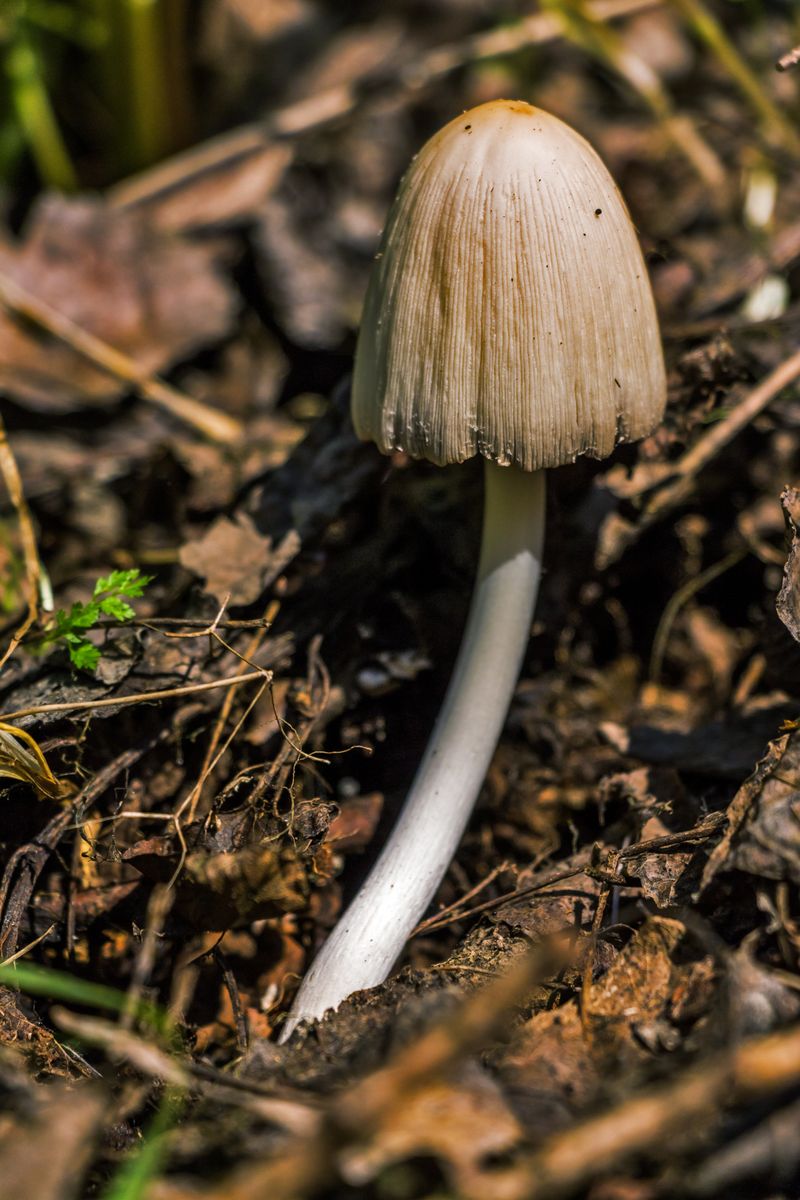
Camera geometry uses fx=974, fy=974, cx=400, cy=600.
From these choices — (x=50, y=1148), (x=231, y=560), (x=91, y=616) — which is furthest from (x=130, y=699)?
(x=50, y=1148)

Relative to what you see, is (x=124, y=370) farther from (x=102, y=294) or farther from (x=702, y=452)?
(x=702, y=452)

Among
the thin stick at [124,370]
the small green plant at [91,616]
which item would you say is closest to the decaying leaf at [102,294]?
the thin stick at [124,370]

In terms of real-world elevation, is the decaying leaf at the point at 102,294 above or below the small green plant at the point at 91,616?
above

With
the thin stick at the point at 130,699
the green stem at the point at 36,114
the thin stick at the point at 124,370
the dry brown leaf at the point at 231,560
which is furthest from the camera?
the green stem at the point at 36,114

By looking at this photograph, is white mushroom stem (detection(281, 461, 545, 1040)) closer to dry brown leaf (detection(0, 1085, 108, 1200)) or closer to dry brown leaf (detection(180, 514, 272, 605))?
dry brown leaf (detection(180, 514, 272, 605))

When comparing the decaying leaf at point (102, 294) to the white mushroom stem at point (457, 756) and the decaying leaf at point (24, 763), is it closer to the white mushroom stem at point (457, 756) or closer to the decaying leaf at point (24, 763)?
the decaying leaf at point (24, 763)
